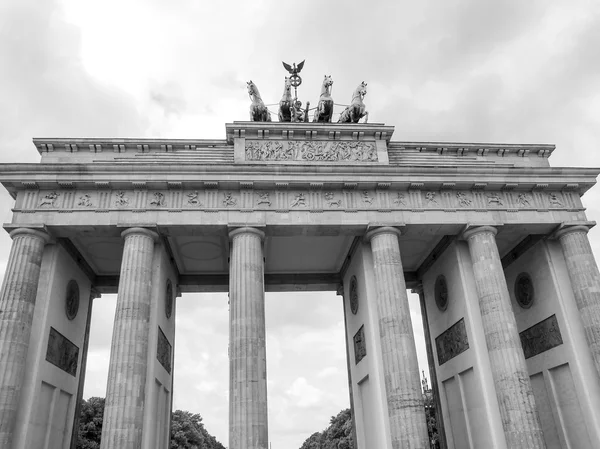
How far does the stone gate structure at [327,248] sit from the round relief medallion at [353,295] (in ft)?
0.83

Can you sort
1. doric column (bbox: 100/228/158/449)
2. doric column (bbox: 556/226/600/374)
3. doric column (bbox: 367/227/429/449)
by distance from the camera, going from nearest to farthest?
doric column (bbox: 100/228/158/449) → doric column (bbox: 367/227/429/449) → doric column (bbox: 556/226/600/374)

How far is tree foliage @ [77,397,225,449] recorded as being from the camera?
4555 centimetres

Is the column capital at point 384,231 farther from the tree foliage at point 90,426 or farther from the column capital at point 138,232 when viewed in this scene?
the tree foliage at point 90,426

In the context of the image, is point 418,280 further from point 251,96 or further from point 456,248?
point 251,96

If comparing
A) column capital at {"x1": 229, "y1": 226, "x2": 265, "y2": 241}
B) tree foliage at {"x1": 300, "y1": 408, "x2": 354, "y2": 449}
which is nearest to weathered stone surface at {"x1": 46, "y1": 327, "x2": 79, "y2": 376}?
column capital at {"x1": 229, "y1": 226, "x2": 265, "y2": 241}

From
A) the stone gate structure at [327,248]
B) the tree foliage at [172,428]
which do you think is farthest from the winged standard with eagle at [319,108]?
the tree foliage at [172,428]

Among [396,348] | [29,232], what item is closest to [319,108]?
[396,348]

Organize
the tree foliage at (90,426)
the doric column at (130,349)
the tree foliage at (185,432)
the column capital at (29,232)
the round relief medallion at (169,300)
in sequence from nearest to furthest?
the doric column at (130,349) < the column capital at (29,232) < the round relief medallion at (169,300) < the tree foliage at (90,426) < the tree foliage at (185,432)

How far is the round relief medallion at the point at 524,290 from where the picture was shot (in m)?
Answer: 23.0

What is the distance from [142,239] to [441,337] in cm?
1499

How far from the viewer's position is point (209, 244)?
23.3m

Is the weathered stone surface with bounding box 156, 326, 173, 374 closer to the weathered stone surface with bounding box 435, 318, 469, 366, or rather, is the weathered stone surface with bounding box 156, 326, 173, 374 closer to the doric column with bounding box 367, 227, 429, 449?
the doric column with bounding box 367, 227, 429, 449

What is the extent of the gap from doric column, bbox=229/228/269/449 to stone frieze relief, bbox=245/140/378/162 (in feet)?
13.8

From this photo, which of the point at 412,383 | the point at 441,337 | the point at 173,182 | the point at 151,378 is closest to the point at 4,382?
the point at 151,378
